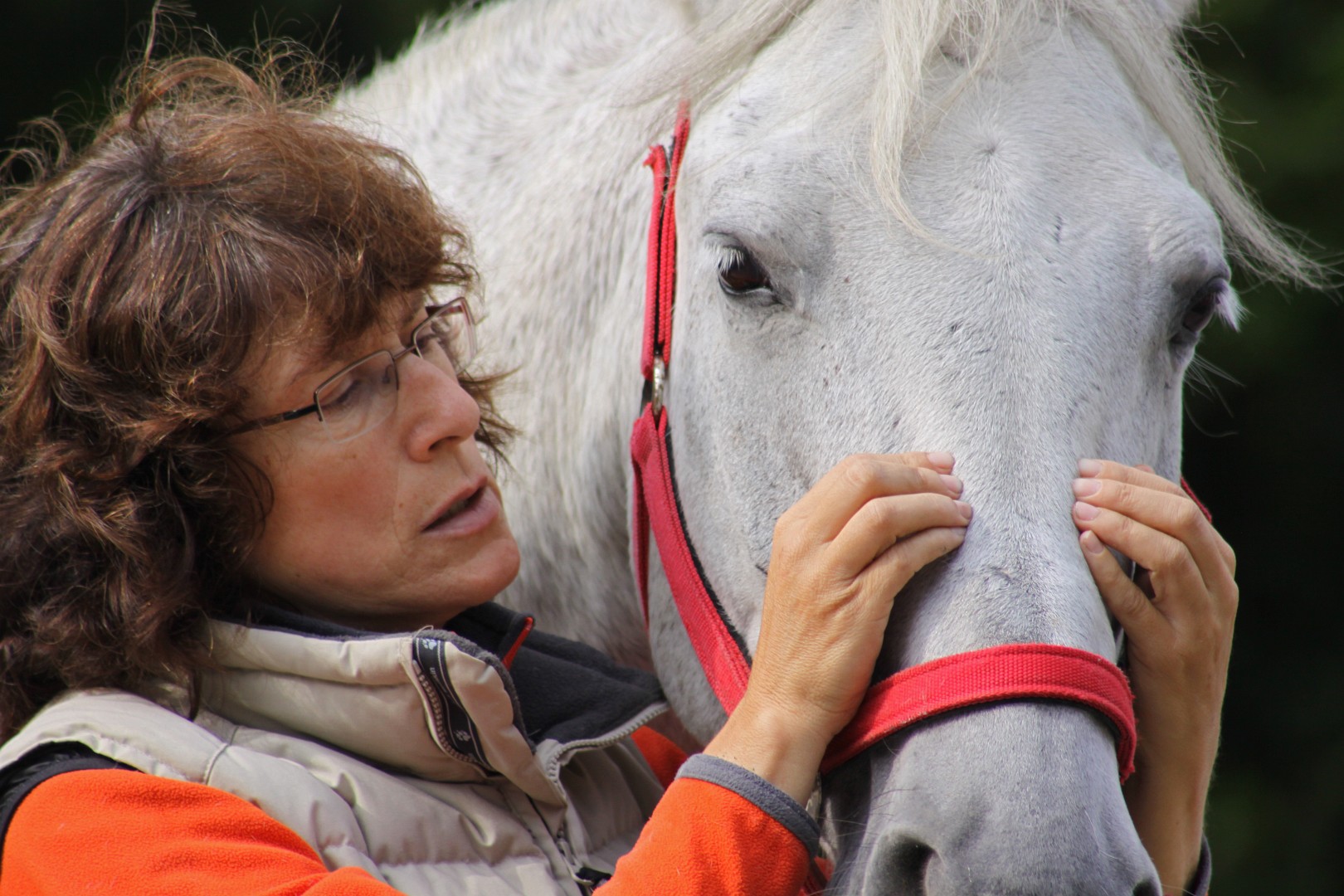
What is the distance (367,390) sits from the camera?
4.16 feet

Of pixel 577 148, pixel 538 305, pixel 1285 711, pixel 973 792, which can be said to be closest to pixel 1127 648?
pixel 973 792

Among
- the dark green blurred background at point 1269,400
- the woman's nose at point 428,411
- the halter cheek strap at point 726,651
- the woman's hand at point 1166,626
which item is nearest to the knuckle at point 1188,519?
the woman's hand at point 1166,626

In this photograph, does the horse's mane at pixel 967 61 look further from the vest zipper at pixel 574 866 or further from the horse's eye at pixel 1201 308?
the vest zipper at pixel 574 866

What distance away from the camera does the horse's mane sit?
1.19 meters

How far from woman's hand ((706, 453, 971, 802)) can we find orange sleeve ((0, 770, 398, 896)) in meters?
0.35

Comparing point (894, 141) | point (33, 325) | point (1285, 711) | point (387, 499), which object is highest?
point (33, 325)

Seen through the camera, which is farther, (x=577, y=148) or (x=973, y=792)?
(x=577, y=148)

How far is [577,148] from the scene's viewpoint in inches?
67.6

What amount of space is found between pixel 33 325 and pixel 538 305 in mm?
688

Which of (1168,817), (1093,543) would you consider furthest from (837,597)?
(1168,817)

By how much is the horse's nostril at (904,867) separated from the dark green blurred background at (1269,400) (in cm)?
287

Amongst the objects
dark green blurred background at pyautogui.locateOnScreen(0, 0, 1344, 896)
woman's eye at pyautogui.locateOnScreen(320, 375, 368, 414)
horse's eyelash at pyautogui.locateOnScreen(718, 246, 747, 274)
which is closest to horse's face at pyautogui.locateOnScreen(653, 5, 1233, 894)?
horse's eyelash at pyautogui.locateOnScreen(718, 246, 747, 274)

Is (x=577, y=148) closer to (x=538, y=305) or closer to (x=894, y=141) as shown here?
(x=538, y=305)

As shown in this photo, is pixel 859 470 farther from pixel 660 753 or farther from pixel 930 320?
pixel 660 753
